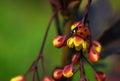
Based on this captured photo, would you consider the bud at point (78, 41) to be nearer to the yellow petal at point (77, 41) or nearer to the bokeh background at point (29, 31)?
the yellow petal at point (77, 41)

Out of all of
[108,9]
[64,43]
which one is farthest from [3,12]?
[64,43]

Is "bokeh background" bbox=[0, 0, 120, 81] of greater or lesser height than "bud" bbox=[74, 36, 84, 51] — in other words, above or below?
below

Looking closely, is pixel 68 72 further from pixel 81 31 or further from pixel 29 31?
pixel 29 31

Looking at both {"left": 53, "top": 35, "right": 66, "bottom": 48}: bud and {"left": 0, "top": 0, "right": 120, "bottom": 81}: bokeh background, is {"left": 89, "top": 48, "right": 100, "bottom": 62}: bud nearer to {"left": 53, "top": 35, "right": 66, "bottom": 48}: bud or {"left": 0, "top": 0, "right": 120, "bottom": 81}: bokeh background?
{"left": 53, "top": 35, "right": 66, "bottom": 48}: bud

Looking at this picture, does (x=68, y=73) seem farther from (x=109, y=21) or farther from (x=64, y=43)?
(x=109, y=21)

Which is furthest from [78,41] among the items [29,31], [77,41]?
[29,31]

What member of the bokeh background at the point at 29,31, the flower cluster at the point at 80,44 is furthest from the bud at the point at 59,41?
the bokeh background at the point at 29,31

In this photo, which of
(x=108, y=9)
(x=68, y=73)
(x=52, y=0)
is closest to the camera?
(x=68, y=73)

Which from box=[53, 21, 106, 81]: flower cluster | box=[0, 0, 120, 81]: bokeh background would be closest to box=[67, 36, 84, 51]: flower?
box=[53, 21, 106, 81]: flower cluster
